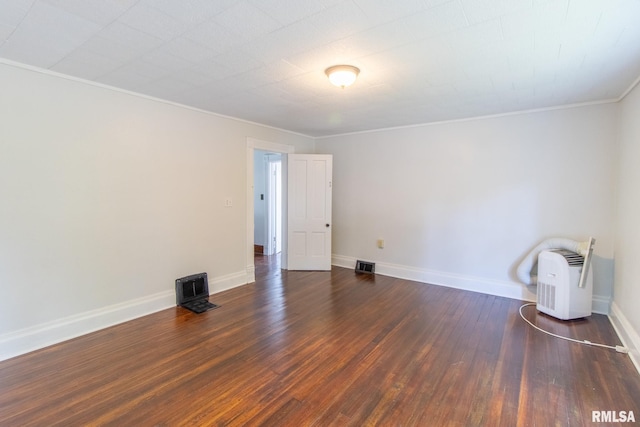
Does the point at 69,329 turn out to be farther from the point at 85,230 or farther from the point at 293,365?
the point at 293,365

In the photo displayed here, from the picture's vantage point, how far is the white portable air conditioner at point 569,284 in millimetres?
3131

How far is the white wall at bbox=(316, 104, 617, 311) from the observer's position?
341cm

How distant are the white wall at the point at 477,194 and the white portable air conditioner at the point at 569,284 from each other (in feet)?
1.33

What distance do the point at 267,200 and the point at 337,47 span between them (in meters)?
4.69

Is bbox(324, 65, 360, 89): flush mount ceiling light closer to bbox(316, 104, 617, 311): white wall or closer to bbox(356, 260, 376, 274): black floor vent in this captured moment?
bbox(316, 104, 617, 311): white wall

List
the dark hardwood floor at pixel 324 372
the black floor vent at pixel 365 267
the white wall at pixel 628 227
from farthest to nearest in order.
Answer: the black floor vent at pixel 365 267, the white wall at pixel 628 227, the dark hardwood floor at pixel 324 372

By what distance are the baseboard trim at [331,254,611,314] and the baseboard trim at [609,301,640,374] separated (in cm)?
16

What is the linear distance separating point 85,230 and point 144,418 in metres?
1.92

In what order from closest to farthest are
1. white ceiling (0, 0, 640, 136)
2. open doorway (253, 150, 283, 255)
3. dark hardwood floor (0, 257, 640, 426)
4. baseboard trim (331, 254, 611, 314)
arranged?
white ceiling (0, 0, 640, 136), dark hardwood floor (0, 257, 640, 426), baseboard trim (331, 254, 611, 314), open doorway (253, 150, 283, 255)

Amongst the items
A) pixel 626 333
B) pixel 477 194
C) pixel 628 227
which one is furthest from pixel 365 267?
pixel 628 227

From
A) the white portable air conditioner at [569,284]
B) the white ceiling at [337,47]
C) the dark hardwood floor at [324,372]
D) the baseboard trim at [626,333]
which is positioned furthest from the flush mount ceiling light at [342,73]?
the baseboard trim at [626,333]

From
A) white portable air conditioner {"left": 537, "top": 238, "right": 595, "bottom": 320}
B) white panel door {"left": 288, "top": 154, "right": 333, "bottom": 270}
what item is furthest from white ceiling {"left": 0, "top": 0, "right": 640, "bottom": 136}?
white panel door {"left": 288, "top": 154, "right": 333, "bottom": 270}

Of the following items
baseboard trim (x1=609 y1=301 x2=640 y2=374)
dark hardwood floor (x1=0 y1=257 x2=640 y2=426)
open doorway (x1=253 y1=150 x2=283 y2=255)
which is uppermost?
open doorway (x1=253 y1=150 x2=283 y2=255)

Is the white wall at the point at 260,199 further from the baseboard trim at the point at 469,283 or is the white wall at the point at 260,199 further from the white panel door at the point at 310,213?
the baseboard trim at the point at 469,283
